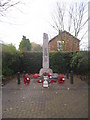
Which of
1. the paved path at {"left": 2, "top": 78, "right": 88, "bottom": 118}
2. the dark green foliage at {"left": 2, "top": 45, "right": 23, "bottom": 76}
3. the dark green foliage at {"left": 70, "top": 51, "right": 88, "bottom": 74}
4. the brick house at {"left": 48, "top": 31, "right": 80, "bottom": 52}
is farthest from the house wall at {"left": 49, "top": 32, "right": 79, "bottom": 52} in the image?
the paved path at {"left": 2, "top": 78, "right": 88, "bottom": 118}

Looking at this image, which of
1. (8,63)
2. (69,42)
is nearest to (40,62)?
(8,63)

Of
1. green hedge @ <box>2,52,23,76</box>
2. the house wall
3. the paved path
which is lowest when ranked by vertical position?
the paved path

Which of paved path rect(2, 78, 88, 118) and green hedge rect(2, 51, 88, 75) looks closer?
paved path rect(2, 78, 88, 118)

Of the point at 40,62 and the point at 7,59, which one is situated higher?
the point at 7,59

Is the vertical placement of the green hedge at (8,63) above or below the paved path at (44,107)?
above

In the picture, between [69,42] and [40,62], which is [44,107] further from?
[69,42]

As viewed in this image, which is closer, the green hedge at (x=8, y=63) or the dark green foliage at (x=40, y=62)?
the green hedge at (x=8, y=63)

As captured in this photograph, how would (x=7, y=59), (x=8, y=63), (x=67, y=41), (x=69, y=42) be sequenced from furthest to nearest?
(x=69, y=42) < (x=67, y=41) < (x=8, y=63) < (x=7, y=59)

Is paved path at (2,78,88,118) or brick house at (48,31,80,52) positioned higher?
brick house at (48,31,80,52)

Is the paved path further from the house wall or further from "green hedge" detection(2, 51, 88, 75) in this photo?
the house wall

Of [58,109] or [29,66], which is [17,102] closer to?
[58,109]

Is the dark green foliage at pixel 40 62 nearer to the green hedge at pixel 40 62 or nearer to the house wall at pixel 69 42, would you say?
the green hedge at pixel 40 62

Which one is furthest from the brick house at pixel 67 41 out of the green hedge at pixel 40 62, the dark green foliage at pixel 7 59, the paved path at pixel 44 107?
the paved path at pixel 44 107

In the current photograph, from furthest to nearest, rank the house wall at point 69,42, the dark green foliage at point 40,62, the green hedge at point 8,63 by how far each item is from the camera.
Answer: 1. the house wall at point 69,42
2. the dark green foliage at point 40,62
3. the green hedge at point 8,63
